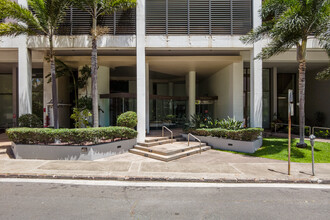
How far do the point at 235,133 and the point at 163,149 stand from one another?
4.09 m

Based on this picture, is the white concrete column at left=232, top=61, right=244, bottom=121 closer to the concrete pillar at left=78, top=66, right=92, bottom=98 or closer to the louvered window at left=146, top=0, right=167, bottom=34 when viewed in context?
the louvered window at left=146, top=0, right=167, bottom=34

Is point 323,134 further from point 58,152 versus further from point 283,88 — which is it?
point 58,152

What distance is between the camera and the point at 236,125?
10.4 m

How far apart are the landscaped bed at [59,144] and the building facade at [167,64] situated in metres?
2.61

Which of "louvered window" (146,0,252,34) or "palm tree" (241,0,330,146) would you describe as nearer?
"palm tree" (241,0,330,146)

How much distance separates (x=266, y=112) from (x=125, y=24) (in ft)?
49.1

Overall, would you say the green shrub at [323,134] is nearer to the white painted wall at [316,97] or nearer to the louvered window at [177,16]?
the white painted wall at [316,97]

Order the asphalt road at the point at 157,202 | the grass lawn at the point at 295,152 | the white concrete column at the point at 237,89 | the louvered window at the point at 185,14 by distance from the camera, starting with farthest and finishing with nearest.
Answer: the white concrete column at the point at 237,89 → the louvered window at the point at 185,14 → the grass lawn at the point at 295,152 → the asphalt road at the point at 157,202

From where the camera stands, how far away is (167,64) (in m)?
14.0

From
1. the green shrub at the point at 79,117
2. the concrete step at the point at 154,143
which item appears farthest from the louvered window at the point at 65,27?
the concrete step at the point at 154,143

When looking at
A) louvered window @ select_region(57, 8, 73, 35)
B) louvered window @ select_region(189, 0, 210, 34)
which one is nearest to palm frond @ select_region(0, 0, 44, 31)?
louvered window @ select_region(57, 8, 73, 35)

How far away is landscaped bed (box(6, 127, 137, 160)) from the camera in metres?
7.95

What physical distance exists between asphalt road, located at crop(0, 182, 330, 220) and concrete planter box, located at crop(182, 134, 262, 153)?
4081mm

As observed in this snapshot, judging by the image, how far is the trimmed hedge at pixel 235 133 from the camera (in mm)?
9258
